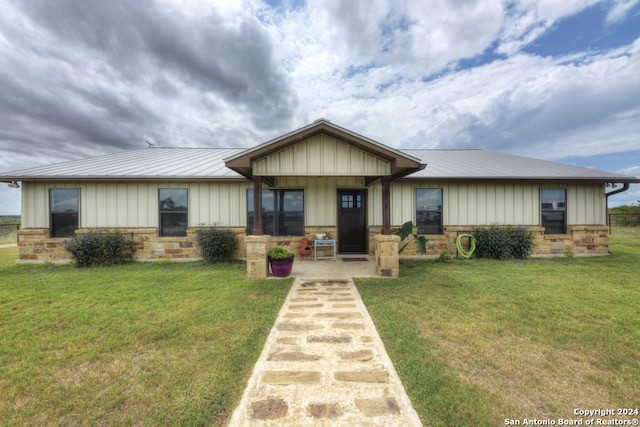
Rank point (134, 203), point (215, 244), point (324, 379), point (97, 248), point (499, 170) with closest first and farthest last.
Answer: point (324, 379)
point (97, 248)
point (215, 244)
point (134, 203)
point (499, 170)

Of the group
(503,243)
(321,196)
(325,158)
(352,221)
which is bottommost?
(503,243)

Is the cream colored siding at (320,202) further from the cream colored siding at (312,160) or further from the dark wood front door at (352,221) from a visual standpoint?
the cream colored siding at (312,160)

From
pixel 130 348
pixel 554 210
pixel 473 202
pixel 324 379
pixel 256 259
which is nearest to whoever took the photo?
pixel 324 379

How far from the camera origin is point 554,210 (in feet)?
26.8

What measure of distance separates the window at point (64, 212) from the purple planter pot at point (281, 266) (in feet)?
22.5

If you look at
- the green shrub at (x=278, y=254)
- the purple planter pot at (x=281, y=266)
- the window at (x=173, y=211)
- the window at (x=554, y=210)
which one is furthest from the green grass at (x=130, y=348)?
the window at (x=554, y=210)

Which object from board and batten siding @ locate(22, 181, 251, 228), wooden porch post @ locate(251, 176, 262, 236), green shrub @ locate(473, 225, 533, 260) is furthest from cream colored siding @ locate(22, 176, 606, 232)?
wooden porch post @ locate(251, 176, 262, 236)

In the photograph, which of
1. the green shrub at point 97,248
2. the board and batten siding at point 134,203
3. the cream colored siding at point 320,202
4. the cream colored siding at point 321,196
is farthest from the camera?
the cream colored siding at point 321,196

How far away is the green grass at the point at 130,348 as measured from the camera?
186cm

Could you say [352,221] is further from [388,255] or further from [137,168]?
[137,168]

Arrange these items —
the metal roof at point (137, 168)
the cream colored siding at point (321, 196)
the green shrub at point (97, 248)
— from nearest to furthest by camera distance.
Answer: the green shrub at point (97, 248) < the metal roof at point (137, 168) < the cream colored siding at point (321, 196)

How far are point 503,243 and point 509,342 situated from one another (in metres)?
5.87

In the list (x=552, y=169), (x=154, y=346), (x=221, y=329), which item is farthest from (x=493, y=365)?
(x=552, y=169)

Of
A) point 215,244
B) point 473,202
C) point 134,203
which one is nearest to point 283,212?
point 215,244
